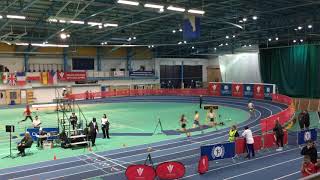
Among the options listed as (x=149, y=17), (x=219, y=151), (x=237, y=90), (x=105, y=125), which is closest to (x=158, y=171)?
(x=219, y=151)

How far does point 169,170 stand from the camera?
13414mm

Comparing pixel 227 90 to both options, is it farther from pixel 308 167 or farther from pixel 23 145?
pixel 308 167

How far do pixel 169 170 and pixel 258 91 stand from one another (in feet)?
111

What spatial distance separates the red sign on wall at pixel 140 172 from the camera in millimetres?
12681

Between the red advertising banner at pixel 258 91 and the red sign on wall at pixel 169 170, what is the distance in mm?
32931

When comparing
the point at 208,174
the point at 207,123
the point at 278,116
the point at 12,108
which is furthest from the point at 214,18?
the point at 12,108

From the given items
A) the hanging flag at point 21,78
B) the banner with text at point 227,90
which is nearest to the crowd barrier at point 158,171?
the banner with text at point 227,90

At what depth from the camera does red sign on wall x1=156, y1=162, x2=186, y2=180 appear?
13.4 m

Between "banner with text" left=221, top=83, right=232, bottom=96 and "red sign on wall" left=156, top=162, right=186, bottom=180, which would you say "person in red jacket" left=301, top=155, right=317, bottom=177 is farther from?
"banner with text" left=221, top=83, right=232, bottom=96

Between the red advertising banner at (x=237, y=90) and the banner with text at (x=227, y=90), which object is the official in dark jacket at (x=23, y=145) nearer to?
the red advertising banner at (x=237, y=90)

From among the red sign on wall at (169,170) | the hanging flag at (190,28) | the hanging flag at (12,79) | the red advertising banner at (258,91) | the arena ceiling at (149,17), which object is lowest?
the red sign on wall at (169,170)

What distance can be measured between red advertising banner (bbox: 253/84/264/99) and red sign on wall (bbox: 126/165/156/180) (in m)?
34.0

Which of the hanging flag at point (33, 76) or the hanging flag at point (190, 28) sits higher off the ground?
the hanging flag at point (190, 28)

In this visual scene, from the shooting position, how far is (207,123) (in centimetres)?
2820
